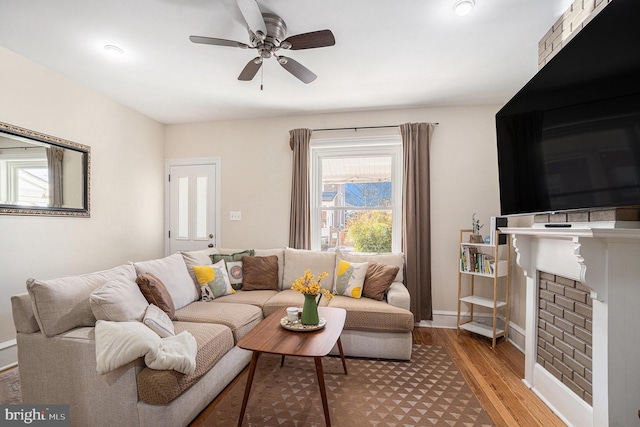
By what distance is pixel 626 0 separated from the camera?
1228mm

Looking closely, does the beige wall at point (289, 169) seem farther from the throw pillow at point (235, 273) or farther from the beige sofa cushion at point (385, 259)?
the throw pillow at point (235, 273)

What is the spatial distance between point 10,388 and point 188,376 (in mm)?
1631

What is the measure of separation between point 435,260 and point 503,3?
8.57 ft

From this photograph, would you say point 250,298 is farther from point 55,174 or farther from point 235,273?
point 55,174

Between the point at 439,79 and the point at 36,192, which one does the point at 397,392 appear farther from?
the point at 36,192

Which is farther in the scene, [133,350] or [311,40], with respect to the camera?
[311,40]

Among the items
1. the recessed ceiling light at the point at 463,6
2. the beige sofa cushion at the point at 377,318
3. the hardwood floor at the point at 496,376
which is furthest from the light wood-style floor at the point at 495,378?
the recessed ceiling light at the point at 463,6

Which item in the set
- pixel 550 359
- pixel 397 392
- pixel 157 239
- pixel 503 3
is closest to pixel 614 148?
pixel 503 3

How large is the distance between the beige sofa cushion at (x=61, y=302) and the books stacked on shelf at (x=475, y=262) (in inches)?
133

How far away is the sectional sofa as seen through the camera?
1.57 meters

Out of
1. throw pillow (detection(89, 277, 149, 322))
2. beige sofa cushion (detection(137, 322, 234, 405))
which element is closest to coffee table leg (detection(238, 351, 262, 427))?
beige sofa cushion (detection(137, 322, 234, 405))

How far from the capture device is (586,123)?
146cm

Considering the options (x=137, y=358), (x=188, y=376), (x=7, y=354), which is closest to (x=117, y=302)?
(x=137, y=358)

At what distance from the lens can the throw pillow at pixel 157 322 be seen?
1837 mm
